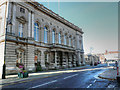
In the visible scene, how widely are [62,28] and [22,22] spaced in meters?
17.6

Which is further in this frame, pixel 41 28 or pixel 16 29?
pixel 41 28

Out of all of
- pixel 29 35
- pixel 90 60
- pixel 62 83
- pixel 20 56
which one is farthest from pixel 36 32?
pixel 90 60

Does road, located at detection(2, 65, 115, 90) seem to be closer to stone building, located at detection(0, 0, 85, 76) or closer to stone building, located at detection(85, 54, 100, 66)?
stone building, located at detection(0, 0, 85, 76)

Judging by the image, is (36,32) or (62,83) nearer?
(62,83)

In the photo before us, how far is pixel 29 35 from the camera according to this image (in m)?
23.9

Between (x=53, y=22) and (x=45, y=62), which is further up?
(x=53, y=22)

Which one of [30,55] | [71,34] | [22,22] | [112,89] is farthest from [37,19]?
[112,89]

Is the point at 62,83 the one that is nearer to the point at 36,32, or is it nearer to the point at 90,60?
the point at 36,32

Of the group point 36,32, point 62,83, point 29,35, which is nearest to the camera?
point 62,83

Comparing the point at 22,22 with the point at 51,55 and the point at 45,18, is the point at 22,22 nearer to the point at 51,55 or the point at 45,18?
the point at 45,18

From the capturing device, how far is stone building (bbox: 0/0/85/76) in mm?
19467

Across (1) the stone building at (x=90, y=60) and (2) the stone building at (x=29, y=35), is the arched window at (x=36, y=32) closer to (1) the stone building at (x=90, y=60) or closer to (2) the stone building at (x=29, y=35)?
(2) the stone building at (x=29, y=35)

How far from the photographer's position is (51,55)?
30.1 meters

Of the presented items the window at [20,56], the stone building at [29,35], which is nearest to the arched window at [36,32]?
the stone building at [29,35]
